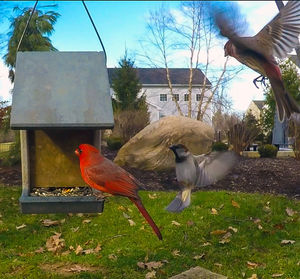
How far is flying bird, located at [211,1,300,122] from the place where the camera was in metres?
0.62

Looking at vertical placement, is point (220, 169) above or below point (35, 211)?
above

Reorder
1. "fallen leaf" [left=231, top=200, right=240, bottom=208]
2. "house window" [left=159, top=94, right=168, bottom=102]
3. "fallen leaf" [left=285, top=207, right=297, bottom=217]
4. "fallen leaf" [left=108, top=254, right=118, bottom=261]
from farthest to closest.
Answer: "house window" [left=159, top=94, right=168, bottom=102], "fallen leaf" [left=231, top=200, right=240, bottom=208], "fallen leaf" [left=285, top=207, right=297, bottom=217], "fallen leaf" [left=108, top=254, right=118, bottom=261]

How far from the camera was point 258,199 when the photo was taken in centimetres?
564

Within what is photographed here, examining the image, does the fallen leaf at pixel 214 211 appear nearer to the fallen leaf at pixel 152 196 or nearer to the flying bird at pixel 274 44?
the fallen leaf at pixel 152 196

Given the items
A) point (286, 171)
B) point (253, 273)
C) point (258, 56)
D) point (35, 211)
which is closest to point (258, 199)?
point (253, 273)

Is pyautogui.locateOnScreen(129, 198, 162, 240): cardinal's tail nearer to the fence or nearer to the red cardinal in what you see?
the red cardinal

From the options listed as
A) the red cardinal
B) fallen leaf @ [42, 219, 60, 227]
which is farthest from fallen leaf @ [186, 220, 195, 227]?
the red cardinal

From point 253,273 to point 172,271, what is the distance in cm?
73

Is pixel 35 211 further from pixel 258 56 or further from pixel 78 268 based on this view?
pixel 78 268

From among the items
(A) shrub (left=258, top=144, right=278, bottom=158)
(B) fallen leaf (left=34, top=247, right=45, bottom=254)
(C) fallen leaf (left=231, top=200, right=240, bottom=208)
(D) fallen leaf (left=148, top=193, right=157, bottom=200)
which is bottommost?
(B) fallen leaf (left=34, top=247, right=45, bottom=254)

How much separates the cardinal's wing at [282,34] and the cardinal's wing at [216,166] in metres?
0.54

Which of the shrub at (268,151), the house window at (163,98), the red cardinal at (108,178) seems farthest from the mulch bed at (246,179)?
the house window at (163,98)

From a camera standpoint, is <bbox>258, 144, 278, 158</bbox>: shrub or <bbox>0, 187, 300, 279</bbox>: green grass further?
<bbox>258, 144, 278, 158</bbox>: shrub

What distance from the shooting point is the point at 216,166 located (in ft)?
3.95
